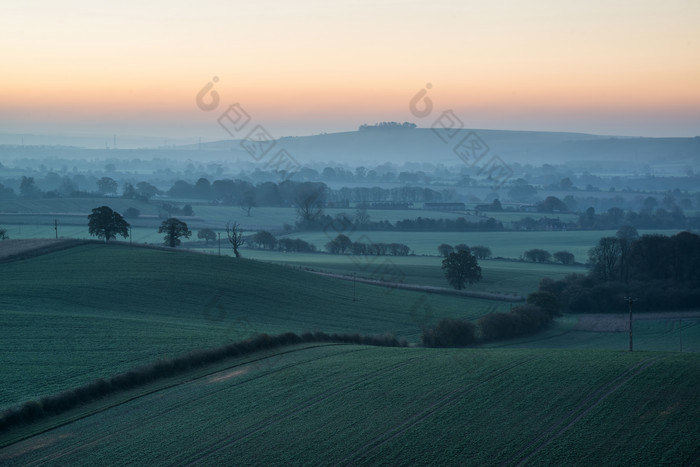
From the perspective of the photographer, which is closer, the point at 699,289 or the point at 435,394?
the point at 435,394

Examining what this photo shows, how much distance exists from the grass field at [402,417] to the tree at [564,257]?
160ft

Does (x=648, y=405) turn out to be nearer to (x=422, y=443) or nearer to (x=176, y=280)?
(x=422, y=443)

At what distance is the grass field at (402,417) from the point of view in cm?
1808

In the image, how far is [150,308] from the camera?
132ft

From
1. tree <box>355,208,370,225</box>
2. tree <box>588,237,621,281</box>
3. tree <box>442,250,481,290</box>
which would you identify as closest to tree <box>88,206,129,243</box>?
tree <box>442,250,481,290</box>

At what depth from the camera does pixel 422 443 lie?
18.8 m

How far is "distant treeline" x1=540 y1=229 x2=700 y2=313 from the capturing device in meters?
52.6

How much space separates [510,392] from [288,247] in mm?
59222

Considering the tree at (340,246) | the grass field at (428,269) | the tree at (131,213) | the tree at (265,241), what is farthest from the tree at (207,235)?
the tree at (131,213)

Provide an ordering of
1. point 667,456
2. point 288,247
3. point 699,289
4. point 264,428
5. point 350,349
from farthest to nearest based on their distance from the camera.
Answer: point 288,247 < point 699,289 < point 350,349 < point 264,428 < point 667,456

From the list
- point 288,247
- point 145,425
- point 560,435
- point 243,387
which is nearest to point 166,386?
point 243,387

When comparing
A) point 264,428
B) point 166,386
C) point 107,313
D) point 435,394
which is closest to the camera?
point 264,428

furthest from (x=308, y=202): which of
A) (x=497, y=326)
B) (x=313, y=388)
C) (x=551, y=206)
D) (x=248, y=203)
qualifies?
Result: (x=313, y=388)

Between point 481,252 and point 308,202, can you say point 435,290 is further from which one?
point 308,202
